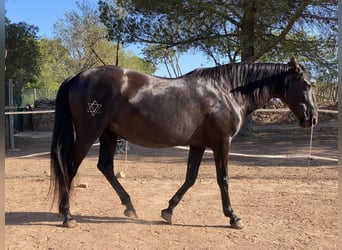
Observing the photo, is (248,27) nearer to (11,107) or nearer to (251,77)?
(11,107)

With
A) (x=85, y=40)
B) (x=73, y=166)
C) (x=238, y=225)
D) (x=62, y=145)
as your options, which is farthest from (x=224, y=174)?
(x=85, y=40)

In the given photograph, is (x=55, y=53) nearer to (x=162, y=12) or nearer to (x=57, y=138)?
(x=162, y=12)

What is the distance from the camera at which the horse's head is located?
3475 mm

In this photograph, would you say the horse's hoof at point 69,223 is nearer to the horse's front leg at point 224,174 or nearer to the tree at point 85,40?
the horse's front leg at point 224,174

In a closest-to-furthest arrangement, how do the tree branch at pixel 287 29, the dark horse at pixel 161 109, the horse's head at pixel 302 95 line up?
the dark horse at pixel 161 109, the horse's head at pixel 302 95, the tree branch at pixel 287 29

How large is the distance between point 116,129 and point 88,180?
2.43m

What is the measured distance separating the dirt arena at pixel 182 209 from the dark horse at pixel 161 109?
26cm

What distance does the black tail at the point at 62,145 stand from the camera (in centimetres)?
334

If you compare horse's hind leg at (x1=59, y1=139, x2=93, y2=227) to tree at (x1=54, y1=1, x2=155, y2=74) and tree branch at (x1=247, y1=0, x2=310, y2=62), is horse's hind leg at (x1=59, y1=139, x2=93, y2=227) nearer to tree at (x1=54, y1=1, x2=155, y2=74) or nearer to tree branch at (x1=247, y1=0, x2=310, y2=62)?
tree branch at (x1=247, y1=0, x2=310, y2=62)

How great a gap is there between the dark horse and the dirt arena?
0.84 ft

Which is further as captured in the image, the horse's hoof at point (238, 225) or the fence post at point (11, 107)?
the fence post at point (11, 107)

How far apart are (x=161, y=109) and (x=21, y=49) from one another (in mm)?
12802

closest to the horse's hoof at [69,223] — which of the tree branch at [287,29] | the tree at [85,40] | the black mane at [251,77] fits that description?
the black mane at [251,77]

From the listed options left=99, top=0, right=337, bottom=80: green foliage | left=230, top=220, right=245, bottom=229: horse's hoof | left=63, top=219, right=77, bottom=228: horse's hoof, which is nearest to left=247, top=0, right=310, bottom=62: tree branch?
left=99, top=0, right=337, bottom=80: green foliage
